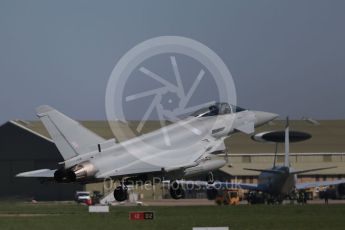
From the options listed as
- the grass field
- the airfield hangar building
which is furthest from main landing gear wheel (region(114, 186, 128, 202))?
the airfield hangar building

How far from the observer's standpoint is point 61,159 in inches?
4904

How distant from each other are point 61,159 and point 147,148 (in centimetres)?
5968

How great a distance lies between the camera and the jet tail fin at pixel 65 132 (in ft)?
207

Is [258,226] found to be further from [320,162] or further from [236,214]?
[320,162]

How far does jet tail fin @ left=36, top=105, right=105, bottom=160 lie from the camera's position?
62969 millimetres

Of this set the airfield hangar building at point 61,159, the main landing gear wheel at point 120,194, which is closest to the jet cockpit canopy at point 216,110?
the main landing gear wheel at point 120,194

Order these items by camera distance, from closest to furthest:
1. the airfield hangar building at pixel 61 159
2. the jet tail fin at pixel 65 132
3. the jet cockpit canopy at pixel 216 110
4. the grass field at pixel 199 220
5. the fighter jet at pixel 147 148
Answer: the grass field at pixel 199 220 → the fighter jet at pixel 147 148 → the jet tail fin at pixel 65 132 → the jet cockpit canopy at pixel 216 110 → the airfield hangar building at pixel 61 159

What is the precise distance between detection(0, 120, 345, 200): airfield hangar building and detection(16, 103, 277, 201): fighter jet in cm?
5636

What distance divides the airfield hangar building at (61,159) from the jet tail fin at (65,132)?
5860cm

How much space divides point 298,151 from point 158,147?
71713 millimetres

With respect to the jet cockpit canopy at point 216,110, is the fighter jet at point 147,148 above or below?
below

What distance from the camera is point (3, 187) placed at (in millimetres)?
124688

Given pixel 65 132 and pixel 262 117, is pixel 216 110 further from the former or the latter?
pixel 65 132

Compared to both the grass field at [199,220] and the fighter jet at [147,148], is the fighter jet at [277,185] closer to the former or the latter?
the grass field at [199,220]
